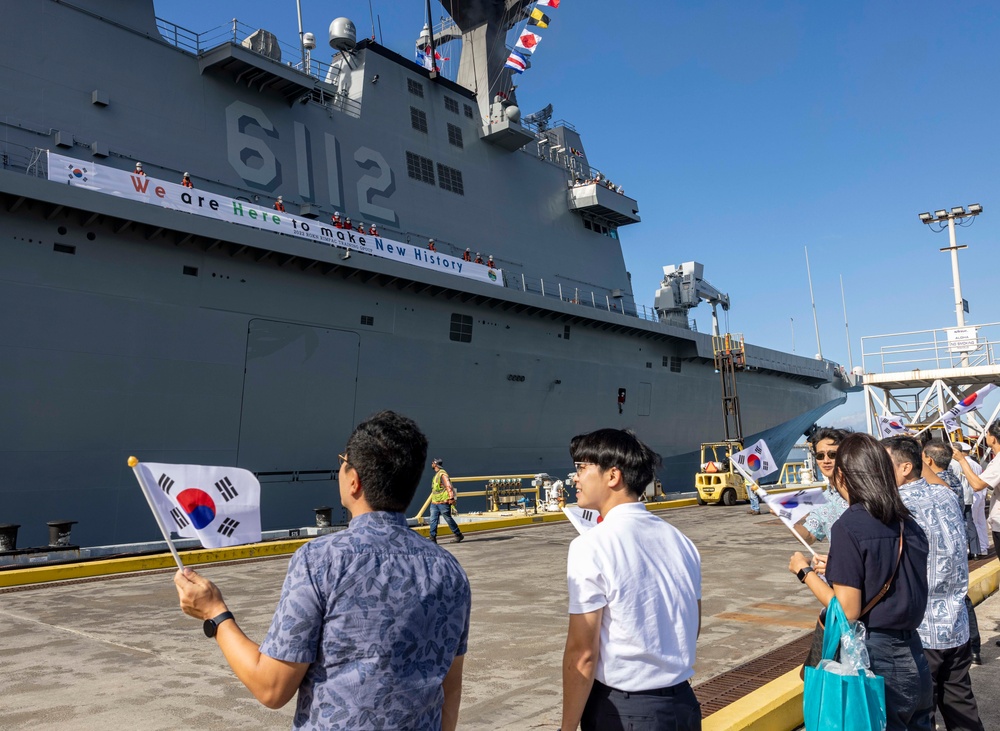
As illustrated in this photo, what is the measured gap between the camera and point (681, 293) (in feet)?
88.0

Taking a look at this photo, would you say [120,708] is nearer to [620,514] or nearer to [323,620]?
[323,620]

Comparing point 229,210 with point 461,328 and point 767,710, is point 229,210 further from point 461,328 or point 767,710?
point 767,710

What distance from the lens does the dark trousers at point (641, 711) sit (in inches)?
83.5

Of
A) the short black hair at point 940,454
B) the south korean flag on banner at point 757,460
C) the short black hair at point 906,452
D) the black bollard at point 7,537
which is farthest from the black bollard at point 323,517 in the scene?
the short black hair at point 906,452

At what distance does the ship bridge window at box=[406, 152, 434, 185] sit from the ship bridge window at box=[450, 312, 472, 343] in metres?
3.82

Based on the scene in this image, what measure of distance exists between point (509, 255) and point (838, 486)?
17732 mm

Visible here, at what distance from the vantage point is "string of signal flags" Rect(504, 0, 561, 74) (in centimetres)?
2167

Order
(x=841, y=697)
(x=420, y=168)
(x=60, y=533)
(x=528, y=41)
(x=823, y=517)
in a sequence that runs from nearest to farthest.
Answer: (x=841, y=697) → (x=823, y=517) → (x=60, y=533) → (x=420, y=168) → (x=528, y=41)

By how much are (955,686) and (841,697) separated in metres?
1.26

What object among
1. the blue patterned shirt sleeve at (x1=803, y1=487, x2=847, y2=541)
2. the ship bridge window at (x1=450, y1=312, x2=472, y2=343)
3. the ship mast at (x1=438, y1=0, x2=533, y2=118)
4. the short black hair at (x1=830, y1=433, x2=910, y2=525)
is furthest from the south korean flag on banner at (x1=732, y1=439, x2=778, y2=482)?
the ship mast at (x1=438, y1=0, x2=533, y2=118)

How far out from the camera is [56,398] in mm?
11195

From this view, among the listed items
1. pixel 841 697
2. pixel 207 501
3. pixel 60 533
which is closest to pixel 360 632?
pixel 207 501

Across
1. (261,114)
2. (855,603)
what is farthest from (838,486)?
(261,114)

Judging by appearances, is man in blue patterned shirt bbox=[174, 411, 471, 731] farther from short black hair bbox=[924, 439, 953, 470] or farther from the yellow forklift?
the yellow forklift
